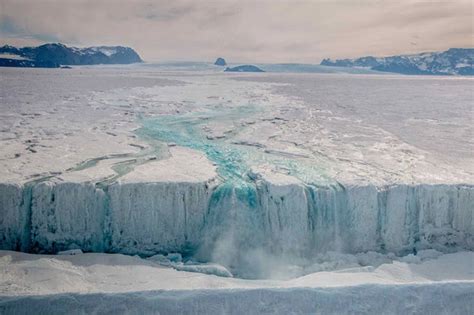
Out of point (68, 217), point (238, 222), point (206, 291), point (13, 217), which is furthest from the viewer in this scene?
point (238, 222)

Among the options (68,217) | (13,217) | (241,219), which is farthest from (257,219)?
(13,217)

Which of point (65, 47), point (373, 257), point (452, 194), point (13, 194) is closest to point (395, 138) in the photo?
point (452, 194)

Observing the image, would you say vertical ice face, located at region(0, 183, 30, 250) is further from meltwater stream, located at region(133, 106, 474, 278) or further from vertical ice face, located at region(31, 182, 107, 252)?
meltwater stream, located at region(133, 106, 474, 278)

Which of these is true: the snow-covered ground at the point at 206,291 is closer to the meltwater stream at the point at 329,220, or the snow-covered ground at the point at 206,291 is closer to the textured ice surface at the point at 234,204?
the textured ice surface at the point at 234,204

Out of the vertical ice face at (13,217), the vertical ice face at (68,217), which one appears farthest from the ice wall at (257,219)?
the vertical ice face at (13,217)

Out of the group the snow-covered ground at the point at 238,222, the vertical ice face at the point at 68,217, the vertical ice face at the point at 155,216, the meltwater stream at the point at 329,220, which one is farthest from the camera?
the meltwater stream at the point at 329,220

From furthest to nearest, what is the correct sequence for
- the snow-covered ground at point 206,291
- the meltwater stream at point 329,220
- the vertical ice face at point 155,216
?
the meltwater stream at point 329,220 < the vertical ice face at point 155,216 < the snow-covered ground at point 206,291

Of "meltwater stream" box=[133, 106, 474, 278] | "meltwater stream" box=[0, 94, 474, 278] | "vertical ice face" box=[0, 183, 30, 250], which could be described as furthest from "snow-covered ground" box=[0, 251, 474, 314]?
"meltwater stream" box=[133, 106, 474, 278]

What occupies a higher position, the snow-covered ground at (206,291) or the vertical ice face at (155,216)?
the vertical ice face at (155,216)

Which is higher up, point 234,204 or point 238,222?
point 234,204

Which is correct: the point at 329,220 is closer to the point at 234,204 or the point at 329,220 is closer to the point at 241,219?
the point at 241,219
